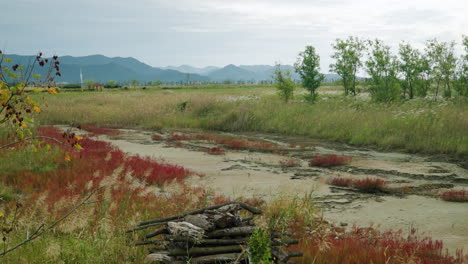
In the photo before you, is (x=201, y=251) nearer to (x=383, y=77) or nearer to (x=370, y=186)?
(x=370, y=186)

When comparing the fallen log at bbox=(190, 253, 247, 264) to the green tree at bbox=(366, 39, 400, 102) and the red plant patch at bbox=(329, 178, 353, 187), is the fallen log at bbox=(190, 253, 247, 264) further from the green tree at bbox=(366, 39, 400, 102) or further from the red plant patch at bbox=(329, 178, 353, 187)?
the green tree at bbox=(366, 39, 400, 102)

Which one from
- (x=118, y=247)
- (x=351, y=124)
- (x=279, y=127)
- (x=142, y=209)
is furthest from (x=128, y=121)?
(x=118, y=247)

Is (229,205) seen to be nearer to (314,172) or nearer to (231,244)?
(231,244)

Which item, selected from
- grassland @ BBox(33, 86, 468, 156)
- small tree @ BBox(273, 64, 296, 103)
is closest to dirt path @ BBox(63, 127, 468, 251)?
grassland @ BBox(33, 86, 468, 156)

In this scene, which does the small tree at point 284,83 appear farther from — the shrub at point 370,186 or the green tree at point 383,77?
the shrub at point 370,186

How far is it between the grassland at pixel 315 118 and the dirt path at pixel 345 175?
5.26 feet

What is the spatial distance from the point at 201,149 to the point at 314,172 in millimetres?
7077

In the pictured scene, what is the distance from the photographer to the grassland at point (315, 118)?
18.2m

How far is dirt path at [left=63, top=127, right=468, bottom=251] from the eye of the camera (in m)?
8.41

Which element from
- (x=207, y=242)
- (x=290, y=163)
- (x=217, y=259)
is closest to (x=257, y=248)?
(x=217, y=259)

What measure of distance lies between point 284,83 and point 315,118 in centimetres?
919

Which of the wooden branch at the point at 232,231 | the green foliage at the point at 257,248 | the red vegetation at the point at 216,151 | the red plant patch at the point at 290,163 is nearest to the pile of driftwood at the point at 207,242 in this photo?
the wooden branch at the point at 232,231

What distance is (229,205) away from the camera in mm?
5180

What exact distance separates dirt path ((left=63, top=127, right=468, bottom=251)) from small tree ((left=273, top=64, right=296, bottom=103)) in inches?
473
